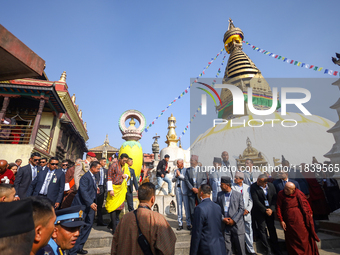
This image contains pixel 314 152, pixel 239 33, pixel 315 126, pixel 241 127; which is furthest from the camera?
pixel 239 33

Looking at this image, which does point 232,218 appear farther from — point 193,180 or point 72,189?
point 72,189

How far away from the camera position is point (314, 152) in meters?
14.6

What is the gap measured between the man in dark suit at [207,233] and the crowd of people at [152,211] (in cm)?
1

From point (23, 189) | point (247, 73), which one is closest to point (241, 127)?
point (247, 73)

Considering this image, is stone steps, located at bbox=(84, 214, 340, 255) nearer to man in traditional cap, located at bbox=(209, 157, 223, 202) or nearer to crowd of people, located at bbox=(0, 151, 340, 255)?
crowd of people, located at bbox=(0, 151, 340, 255)

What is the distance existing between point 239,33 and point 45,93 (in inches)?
1145

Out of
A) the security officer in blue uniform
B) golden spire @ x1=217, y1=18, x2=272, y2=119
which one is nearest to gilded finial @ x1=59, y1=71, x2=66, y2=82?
the security officer in blue uniform

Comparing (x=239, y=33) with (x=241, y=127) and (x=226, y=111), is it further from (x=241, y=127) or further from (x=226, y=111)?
(x=241, y=127)

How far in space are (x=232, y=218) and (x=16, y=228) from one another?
367 cm

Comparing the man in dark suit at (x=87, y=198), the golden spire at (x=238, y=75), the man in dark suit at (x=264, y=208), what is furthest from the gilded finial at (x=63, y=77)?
the golden spire at (x=238, y=75)

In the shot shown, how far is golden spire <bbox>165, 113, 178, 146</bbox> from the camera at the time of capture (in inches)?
551

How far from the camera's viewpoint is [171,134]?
1430 centimetres

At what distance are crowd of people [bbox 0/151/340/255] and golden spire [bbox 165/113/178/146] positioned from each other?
728cm

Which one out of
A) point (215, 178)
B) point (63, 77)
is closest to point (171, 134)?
point (215, 178)
